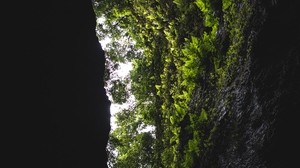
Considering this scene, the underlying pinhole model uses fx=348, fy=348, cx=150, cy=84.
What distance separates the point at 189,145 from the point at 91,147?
2.41m

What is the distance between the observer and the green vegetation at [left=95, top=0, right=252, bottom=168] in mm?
6074

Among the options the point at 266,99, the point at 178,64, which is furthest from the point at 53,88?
the point at 178,64

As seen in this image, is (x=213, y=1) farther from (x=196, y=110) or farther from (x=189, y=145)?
(x=189, y=145)

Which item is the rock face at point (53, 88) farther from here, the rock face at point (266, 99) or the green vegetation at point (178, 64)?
the green vegetation at point (178, 64)

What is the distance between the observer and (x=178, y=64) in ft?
26.1

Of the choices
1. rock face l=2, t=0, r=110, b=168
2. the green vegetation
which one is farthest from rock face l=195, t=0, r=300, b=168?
rock face l=2, t=0, r=110, b=168

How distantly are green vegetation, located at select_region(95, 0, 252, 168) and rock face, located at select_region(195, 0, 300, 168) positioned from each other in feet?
1.52

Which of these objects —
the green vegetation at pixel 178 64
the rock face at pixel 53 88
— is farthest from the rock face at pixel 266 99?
the rock face at pixel 53 88

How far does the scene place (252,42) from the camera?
491 cm

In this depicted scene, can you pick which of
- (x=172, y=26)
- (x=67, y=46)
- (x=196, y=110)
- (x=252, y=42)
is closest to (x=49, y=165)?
(x=67, y=46)

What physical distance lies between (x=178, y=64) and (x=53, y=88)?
457cm

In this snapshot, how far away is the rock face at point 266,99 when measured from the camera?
13.3 feet

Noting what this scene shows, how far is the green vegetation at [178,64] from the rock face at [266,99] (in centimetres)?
46

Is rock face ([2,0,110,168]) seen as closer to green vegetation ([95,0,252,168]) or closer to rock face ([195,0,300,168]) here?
rock face ([195,0,300,168])
